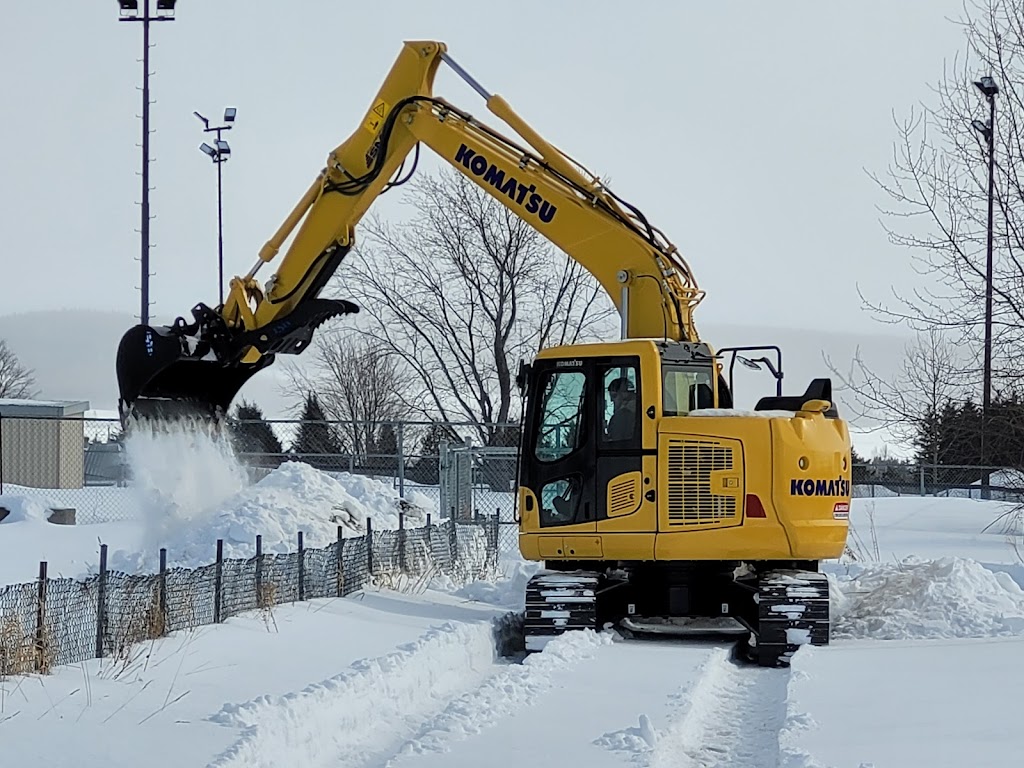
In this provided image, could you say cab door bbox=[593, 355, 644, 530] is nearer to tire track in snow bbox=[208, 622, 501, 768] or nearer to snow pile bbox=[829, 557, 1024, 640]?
tire track in snow bbox=[208, 622, 501, 768]

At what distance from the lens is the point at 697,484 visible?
41.4 ft

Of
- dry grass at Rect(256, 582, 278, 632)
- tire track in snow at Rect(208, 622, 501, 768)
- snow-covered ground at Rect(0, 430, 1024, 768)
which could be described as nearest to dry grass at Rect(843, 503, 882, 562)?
snow-covered ground at Rect(0, 430, 1024, 768)

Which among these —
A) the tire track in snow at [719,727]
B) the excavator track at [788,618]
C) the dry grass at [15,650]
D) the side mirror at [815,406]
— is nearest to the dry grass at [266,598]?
the dry grass at [15,650]

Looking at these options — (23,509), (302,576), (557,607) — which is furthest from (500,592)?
(23,509)

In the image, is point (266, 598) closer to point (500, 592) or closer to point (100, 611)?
point (100, 611)

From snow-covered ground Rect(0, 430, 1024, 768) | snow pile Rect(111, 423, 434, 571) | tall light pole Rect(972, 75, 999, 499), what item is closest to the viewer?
snow-covered ground Rect(0, 430, 1024, 768)

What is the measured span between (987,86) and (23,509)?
661 inches

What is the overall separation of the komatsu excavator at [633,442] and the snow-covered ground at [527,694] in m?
0.53

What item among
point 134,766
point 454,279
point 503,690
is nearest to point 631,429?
point 503,690

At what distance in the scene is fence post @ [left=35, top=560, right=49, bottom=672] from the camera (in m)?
8.84

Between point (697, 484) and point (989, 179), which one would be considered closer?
point (697, 484)

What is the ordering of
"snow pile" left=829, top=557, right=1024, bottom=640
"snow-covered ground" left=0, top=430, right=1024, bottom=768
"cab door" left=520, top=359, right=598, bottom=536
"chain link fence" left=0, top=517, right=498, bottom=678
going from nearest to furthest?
"snow-covered ground" left=0, top=430, right=1024, bottom=768 < "chain link fence" left=0, top=517, right=498, bottom=678 < "cab door" left=520, top=359, right=598, bottom=536 < "snow pile" left=829, top=557, right=1024, bottom=640

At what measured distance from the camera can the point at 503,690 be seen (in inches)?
374

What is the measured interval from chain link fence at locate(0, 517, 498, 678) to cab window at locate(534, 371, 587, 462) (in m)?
2.57
